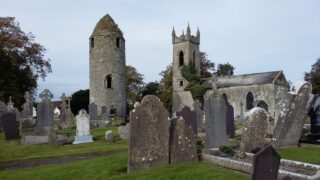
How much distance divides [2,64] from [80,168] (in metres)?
28.8

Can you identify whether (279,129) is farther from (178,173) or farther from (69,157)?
(69,157)

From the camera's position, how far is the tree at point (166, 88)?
53.4m

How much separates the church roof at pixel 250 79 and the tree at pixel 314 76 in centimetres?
706

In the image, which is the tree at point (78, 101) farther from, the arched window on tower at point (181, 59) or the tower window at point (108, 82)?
the tower window at point (108, 82)

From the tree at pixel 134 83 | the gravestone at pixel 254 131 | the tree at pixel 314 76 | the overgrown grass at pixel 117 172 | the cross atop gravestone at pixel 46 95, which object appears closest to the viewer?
the overgrown grass at pixel 117 172

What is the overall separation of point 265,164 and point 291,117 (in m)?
6.74

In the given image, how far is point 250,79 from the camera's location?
43.0 metres

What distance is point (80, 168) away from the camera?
9484 millimetres

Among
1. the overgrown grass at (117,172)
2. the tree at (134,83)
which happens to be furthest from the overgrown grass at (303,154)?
the tree at (134,83)

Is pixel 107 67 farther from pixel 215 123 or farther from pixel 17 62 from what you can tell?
pixel 215 123

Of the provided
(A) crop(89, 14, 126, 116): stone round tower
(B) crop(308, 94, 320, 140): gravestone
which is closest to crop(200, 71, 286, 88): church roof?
(A) crop(89, 14, 126, 116): stone round tower

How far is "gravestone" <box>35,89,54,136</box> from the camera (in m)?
18.3

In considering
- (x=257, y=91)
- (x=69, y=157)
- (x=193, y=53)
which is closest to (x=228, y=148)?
(x=69, y=157)

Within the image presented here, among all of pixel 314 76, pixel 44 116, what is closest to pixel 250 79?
pixel 314 76
